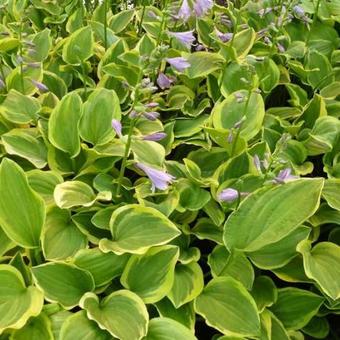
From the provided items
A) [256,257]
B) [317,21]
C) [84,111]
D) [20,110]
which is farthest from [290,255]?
[317,21]

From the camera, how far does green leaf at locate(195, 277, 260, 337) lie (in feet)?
5.63

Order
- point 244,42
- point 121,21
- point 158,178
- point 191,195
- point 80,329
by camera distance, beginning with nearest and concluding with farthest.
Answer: point 80,329 < point 158,178 < point 191,195 < point 244,42 < point 121,21

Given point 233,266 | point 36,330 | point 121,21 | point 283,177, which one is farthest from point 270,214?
point 121,21

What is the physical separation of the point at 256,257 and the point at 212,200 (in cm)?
26

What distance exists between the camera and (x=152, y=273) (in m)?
1.74

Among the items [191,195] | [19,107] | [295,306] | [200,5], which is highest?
[200,5]

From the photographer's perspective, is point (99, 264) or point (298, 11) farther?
point (298, 11)

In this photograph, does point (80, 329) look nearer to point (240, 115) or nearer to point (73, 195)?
point (73, 195)

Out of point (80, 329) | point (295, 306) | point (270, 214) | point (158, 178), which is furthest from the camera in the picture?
point (295, 306)

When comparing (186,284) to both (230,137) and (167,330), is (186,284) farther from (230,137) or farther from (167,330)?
(230,137)

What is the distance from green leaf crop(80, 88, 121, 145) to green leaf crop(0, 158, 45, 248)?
387 mm

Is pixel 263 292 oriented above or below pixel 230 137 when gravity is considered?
below

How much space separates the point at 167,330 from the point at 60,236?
437 millimetres

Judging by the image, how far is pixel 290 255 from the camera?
189 centimetres
